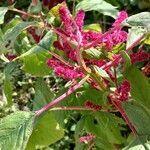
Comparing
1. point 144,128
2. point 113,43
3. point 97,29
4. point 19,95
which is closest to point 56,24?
point 97,29

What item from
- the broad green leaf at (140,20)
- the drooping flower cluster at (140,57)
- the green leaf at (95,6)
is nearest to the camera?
the broad green leaf at (140,20)

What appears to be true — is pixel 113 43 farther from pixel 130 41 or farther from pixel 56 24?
pixel 56 24

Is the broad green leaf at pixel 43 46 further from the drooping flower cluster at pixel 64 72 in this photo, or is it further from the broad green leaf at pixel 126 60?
the broad green leaf at pixel 126 60

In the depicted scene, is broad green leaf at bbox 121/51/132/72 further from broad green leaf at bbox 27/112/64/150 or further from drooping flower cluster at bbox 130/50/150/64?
broad green leaf at bbox 27/112/64/150

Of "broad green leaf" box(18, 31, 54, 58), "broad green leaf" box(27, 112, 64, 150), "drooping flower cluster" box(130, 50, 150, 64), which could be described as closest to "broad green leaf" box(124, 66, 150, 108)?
"drooping flower cluster" box(130, 50, 150, 64)

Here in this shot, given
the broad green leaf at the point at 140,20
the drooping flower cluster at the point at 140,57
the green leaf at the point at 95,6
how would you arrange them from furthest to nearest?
the green leaf at the point at 95,6 → the drooping flower cluster at the point at 140,57 → the broad green leaf at the point at 140,20

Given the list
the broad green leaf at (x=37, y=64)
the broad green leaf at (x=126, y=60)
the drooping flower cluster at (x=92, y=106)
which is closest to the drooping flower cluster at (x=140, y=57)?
the broad green leaf at (x=126, y=60)
